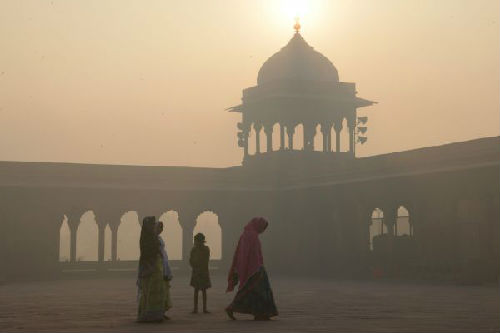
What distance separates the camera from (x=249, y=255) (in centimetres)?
1266

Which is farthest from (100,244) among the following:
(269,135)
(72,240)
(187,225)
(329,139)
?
(329,139)

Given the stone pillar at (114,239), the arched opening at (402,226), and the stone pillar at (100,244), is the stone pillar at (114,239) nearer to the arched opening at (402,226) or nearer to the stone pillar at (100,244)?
the stone pillar at (100,244)

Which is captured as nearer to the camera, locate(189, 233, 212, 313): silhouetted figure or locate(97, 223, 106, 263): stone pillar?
locate(189, 233, 212, 313): silhouetted figure

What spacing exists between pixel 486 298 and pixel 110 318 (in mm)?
7112

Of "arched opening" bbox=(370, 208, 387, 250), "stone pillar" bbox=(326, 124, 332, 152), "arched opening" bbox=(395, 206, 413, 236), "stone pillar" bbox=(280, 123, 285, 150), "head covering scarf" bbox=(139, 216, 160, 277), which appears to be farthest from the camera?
"stone pillar" bbox=(326, 124, 332, 152)

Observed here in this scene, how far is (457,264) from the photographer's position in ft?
81.2

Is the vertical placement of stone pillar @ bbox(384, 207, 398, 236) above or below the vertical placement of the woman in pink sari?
above

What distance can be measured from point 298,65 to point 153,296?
2382 centimetres

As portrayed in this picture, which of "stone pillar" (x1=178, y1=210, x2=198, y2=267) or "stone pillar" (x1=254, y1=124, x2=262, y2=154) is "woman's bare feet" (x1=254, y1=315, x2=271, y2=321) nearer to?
"stone pillar" (x1=178, y1=210, x2=198, y2=267)

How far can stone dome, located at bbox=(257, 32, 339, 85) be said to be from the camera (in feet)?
116

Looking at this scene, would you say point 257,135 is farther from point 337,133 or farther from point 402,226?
point 402,226

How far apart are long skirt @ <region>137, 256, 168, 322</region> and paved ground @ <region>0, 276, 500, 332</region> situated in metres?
0.17

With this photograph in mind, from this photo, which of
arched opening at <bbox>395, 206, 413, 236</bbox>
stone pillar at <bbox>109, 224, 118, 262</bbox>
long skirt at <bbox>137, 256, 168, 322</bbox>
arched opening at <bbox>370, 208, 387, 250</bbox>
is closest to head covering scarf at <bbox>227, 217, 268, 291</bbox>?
long skirt at <bbox>137, 256, 168, 322</bbox>

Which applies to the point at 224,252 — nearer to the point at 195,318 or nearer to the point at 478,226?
the point at 478,226
